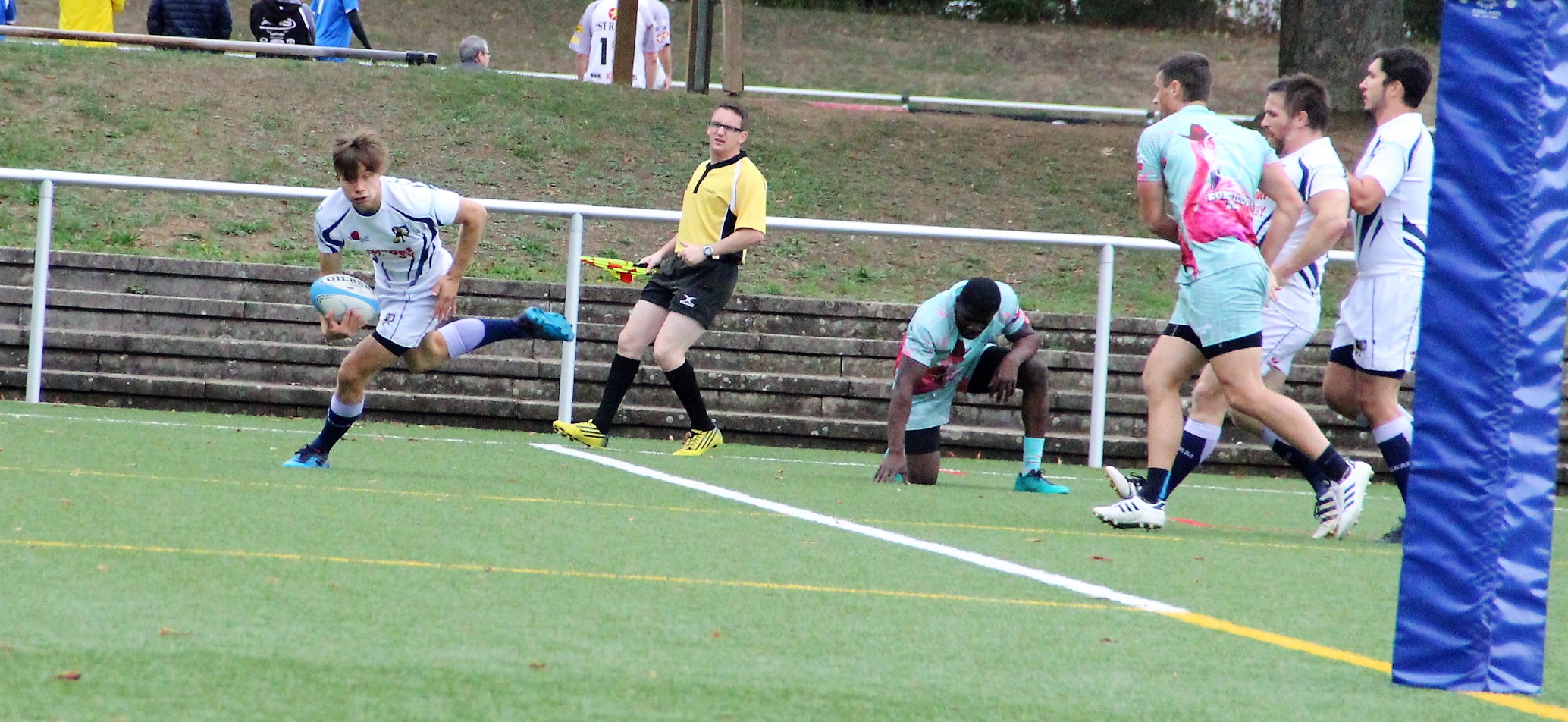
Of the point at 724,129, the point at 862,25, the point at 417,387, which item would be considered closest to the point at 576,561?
the point at 724,129

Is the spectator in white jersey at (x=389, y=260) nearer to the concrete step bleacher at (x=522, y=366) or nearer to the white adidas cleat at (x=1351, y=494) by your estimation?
the concrete step bleacher at (x=522, y=366)

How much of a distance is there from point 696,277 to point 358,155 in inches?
107

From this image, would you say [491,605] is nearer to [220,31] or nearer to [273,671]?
[273,671]

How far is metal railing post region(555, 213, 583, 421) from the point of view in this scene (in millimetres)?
10805

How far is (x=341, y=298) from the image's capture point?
736 centimetres

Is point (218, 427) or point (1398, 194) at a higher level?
point (1398, 194)

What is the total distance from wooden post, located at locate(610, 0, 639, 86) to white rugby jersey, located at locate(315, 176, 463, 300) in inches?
376

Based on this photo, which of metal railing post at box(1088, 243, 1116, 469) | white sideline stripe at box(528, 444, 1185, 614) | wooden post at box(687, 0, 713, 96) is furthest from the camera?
wooden post at box(687, 0, 713, 96)

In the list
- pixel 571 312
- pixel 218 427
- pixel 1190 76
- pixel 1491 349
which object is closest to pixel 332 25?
pixel 571 312

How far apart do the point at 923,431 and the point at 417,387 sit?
3979 millimetres

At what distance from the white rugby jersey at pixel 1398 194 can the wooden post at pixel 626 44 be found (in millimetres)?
10828

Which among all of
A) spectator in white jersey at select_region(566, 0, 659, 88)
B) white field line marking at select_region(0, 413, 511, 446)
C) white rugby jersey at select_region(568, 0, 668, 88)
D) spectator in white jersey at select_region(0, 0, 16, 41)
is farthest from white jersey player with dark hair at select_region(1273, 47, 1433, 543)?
spectator in white jersey at select_region(0, 0, 16, 41)

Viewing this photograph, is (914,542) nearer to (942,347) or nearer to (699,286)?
(942,347)

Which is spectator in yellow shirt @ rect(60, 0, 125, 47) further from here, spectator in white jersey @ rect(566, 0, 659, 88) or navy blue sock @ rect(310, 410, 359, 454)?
navy blue sock @ rect(310, 410, 359, 454)
